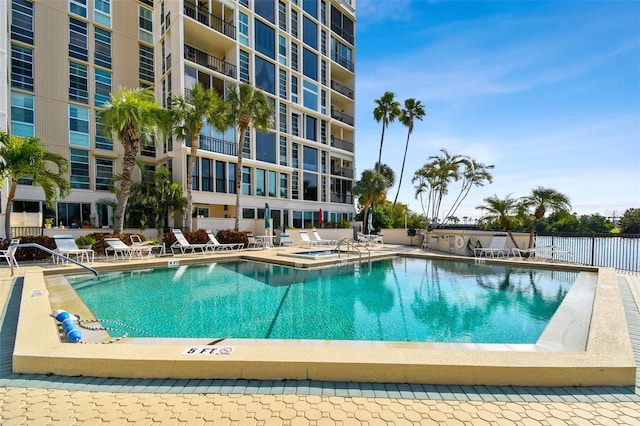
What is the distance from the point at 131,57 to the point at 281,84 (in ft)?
34.4

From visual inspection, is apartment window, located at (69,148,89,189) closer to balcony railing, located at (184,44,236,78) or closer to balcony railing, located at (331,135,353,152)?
balcony railing, located at (184,44,236,78)

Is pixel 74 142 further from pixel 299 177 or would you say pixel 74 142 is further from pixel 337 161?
pixel 337 161

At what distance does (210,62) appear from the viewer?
20203 mm

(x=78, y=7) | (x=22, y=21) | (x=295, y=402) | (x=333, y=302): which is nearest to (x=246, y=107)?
(x=333, y=302)

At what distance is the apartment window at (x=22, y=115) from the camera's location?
55.6 ft

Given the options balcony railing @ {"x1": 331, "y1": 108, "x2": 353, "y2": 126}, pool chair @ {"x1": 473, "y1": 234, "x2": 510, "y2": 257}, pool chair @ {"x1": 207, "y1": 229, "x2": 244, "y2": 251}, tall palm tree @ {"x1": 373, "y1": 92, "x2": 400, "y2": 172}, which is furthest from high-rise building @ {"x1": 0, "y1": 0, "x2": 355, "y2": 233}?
pool chair @ {"x1": 473, "y1": 234, "x2": 510, "y2": 257}

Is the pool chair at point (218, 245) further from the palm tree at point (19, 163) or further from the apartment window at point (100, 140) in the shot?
the apartment window at point (100, 140)

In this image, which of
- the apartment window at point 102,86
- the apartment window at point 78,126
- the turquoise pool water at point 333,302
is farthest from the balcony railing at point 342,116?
the turquoise pool water at point 333,302

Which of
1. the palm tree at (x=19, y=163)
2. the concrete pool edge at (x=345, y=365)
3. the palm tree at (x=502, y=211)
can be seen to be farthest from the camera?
the palm tree at (x=502, y=211)

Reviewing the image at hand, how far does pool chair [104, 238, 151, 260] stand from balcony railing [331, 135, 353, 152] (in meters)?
20.0

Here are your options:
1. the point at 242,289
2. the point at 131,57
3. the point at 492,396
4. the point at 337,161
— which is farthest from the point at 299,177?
the point at 492,396

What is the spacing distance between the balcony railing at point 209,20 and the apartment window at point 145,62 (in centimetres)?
590

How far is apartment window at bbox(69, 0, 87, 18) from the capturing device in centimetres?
1892

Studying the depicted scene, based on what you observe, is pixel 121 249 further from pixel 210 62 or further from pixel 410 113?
pixel 410 113
